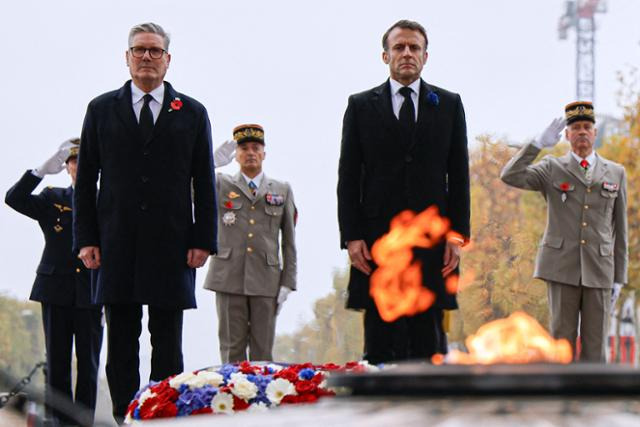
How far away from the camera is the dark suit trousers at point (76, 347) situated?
7156 mm

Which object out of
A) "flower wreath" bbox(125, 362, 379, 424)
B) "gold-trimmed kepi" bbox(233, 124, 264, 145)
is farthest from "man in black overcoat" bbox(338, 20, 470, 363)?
"gold-trimmed kepi" bbox(233, 124, 264, 145)

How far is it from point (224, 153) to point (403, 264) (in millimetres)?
3882

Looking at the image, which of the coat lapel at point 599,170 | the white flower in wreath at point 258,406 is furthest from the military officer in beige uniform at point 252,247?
the white flower in wreath at point 258,406

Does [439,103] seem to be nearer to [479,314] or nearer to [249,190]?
[249,190]

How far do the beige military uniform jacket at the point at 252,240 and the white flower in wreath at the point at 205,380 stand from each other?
4104mm

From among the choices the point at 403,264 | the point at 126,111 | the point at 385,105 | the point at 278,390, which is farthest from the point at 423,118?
the point at 278,390

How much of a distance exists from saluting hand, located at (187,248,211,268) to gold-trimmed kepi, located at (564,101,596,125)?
11.1ft

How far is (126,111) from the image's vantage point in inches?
183

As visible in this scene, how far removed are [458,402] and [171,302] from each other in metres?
3.42

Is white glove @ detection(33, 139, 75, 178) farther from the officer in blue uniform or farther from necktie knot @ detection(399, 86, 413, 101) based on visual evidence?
necktie knot @ detection(399, 86, 413, 101)

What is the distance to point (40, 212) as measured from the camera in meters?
7.57

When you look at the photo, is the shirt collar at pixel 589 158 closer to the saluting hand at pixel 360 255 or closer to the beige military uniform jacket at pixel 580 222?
the beige military uniform jacket at pixel 580 222

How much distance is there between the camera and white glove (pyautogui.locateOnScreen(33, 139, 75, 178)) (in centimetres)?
718

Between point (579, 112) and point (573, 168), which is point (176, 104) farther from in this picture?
point (573, 168)
